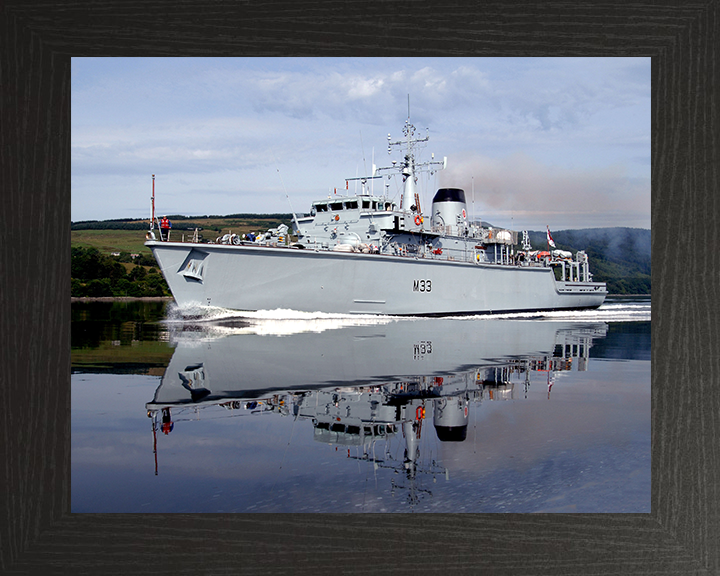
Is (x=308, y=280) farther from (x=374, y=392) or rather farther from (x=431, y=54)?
(x=431, y=54)

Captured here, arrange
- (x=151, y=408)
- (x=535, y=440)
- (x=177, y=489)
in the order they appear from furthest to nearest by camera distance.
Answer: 1. (x=151, y=408)
2. (x=535, y=440)
3. (x=177, y=489)

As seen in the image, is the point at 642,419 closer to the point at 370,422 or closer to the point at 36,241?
the point at 370,422

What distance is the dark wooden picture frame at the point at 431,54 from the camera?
288cm

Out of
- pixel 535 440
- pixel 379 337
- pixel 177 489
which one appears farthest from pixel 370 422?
pixel 379 337

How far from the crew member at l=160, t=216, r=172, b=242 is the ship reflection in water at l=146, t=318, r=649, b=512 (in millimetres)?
6405

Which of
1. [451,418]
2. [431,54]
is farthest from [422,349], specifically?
[431,54]

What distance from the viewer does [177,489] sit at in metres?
3.38

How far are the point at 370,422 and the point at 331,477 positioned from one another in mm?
1335

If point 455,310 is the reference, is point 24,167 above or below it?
above

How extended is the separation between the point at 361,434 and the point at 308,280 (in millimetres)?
14637

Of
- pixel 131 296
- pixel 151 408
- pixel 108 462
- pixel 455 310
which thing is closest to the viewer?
pixel 108 462

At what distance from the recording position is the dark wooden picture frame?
288 centimetres

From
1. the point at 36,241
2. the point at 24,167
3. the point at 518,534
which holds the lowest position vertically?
the point at 518,534

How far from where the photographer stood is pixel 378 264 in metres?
20.6
